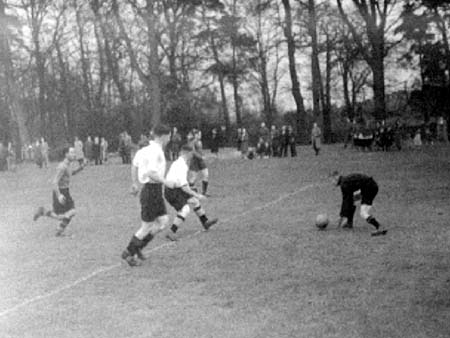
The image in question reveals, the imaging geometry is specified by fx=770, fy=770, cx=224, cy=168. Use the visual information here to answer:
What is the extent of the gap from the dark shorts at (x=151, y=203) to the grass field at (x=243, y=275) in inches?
28.2

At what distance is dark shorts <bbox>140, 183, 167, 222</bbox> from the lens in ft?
35.4

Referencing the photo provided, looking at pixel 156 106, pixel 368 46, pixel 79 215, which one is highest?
pixel 368 46

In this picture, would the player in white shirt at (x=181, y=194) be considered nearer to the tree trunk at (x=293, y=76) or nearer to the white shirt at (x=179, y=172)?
the white shirt at (x=179, y=172)

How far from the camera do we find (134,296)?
888 cm

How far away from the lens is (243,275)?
9703 mm

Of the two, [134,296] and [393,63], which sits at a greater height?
[393,63]

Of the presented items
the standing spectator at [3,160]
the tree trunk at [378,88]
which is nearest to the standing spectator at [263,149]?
the tree trunk at [378,88]

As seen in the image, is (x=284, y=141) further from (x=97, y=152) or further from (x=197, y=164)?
(x=197, y=164)

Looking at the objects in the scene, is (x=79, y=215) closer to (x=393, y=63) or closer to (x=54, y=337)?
(x=54, y=337)

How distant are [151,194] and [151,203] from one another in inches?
5.2

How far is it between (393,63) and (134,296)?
5296 cm

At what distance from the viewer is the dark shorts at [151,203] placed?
35.4 feet

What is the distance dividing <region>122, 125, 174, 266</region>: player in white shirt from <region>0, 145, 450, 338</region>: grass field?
38cm

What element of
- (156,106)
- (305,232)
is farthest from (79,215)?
(156,106)
